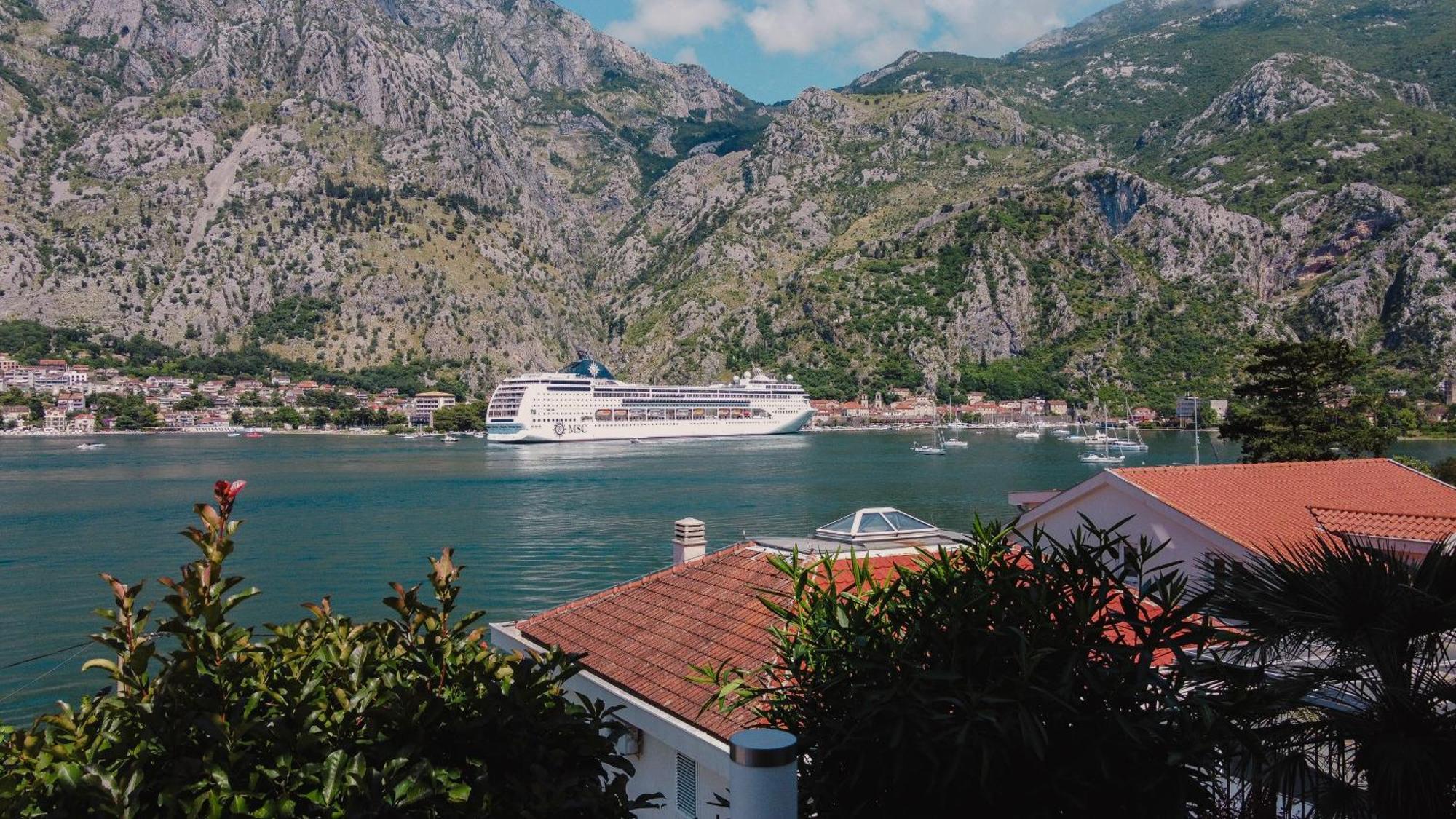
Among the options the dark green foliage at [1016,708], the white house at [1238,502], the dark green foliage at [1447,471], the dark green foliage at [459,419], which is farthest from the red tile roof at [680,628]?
the dark green foliage at [459,419]

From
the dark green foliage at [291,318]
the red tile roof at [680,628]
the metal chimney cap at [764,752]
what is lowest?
the red tile roof at [680,628]

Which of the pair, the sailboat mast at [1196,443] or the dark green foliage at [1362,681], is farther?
the sailboat mast at [1196,443]

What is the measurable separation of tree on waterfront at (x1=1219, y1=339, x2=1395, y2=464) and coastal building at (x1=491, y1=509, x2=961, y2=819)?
875 inches

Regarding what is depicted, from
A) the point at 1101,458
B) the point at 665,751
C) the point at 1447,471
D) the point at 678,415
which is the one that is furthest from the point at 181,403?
the point at 665,751

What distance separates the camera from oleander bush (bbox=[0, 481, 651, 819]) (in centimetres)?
264

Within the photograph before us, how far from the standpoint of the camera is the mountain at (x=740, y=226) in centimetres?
14025

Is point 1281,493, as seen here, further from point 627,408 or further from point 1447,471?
point 627,408

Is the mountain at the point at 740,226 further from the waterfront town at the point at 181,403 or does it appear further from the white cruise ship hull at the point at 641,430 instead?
the white cruise ship hull at the point at 641,430

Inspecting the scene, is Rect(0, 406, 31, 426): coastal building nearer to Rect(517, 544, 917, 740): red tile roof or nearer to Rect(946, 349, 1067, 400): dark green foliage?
Rect(946, 349, 1067, 400): dark green foliage

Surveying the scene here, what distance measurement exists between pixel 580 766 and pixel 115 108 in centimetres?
20167

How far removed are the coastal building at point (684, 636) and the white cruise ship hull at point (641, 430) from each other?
94.6 m

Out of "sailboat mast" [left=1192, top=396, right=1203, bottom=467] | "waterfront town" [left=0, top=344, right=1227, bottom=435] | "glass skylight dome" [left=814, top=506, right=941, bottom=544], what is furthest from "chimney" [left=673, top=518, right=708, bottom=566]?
"waterfront town" [left=0, top=344, right=1227, bottom=435]

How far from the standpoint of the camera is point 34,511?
136 ft

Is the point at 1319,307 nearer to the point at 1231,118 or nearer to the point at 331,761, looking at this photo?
the point at 1231,118
